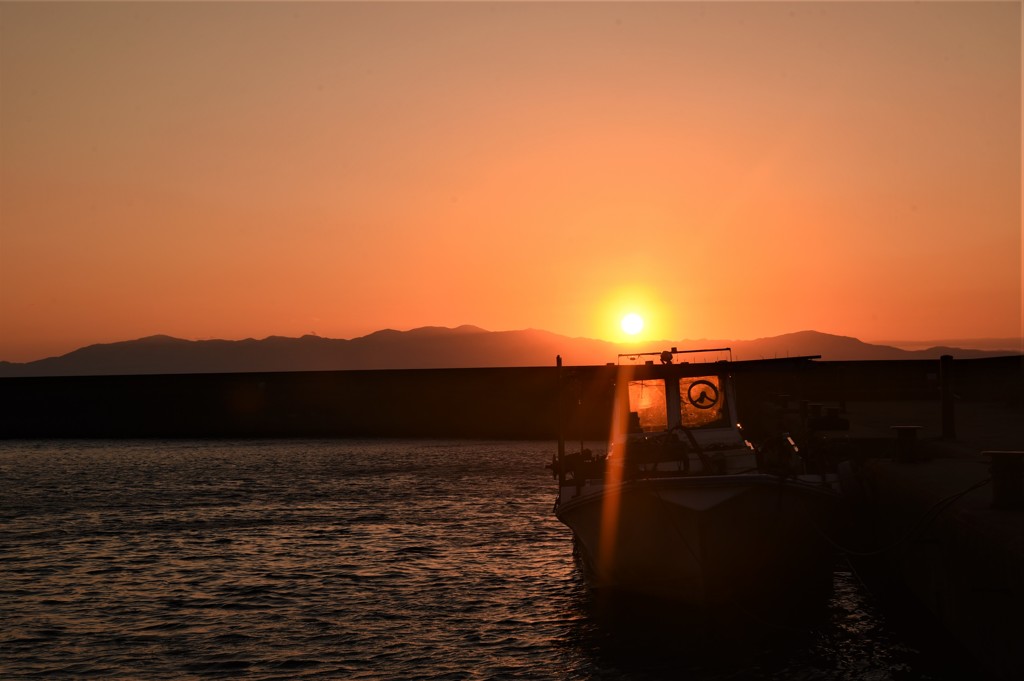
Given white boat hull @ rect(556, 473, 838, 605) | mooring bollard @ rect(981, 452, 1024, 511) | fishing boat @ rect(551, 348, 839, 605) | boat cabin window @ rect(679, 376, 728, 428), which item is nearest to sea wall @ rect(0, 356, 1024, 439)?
boat cabin window @ rect(679, 376, 728, 428)

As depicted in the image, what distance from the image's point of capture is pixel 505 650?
15938 millimetres

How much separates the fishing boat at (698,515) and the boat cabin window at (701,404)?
34cm

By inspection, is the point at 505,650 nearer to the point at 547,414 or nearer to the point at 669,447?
the point at 669,447

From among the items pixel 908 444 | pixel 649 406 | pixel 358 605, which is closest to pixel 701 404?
pixel 649 406

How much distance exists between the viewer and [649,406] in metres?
20.7

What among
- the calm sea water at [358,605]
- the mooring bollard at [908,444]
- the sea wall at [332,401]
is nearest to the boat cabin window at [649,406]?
the calm sea water at [358,605]

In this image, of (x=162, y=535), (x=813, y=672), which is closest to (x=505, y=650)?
(x=813, y=672)

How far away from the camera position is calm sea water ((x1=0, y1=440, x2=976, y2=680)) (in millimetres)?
15109

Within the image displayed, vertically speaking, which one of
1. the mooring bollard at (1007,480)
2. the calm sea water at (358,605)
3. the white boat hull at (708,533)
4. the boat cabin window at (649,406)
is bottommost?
the calm sea water at (358,605)

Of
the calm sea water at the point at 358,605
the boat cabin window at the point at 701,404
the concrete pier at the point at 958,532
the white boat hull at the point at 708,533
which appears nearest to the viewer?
the concrete pier at the point at 958,532

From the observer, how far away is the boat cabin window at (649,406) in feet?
67.5

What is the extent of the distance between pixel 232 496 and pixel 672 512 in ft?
83.4

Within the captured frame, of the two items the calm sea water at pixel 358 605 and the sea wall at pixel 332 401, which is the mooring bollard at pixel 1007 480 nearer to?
the calm sea water at pixel 358 605

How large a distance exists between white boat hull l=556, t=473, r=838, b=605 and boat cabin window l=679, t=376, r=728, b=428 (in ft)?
10.6
